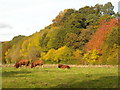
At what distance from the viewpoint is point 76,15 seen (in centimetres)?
7250

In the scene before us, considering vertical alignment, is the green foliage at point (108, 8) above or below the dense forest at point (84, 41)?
above

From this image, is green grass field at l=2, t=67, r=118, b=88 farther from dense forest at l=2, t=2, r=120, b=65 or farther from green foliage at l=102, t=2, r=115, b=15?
green foliage at l=102, t=2, r=115, b=15

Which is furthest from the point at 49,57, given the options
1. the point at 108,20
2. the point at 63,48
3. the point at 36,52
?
the point at 108,20

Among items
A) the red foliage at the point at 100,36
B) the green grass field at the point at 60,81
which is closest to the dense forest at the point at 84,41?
the red foliage at the point at 100,36

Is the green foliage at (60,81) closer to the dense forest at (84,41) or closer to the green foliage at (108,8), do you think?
the dense forest at (84,41)

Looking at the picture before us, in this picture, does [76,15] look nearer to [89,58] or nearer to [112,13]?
[112,13]

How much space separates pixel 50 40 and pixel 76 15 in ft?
36.8

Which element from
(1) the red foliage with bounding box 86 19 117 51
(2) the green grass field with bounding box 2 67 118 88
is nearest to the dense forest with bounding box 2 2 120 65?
(1) the red foliage with bounding box 86 19 117 51

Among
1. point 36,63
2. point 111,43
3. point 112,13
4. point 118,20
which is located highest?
point 112,13

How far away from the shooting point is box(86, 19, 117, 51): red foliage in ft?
193

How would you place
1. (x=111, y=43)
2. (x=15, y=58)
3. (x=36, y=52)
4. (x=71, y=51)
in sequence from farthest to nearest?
(x=15, y=58)
(x=36, y=52)
(x=71, y=51)
(x=111, y=43)

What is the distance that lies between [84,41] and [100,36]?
6.46m

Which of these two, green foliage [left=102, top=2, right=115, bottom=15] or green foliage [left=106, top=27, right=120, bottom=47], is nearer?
green foliage [left=106, top=27, right=120, bottom=47]

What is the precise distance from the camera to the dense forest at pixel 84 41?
5667cm
